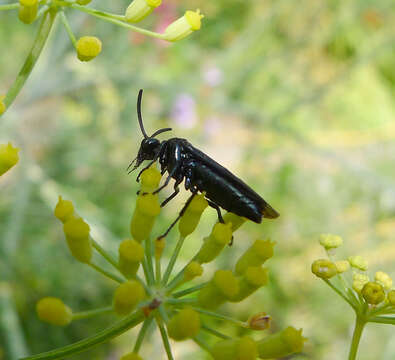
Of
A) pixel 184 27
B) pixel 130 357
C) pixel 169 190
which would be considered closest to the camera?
pixel 130 357

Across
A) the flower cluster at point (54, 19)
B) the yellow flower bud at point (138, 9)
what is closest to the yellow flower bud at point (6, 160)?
the flower cluster at point (54, 19)

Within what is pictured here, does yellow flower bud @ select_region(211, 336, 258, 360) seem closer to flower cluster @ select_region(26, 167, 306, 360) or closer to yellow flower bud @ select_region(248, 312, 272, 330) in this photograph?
flower cluster @ select_region(26, 167, 306, 360)

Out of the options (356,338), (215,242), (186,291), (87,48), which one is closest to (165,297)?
(186,291)

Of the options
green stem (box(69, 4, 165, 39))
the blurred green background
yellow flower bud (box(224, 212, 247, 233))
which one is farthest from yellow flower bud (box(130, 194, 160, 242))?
the blurred green background

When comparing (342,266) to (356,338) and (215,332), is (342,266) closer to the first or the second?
(356,338)

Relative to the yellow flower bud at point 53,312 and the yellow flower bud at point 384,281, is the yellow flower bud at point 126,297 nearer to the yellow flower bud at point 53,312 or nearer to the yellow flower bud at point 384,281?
the yellow flower bud at point 53,312

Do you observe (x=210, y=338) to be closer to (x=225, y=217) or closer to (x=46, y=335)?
(x=46, y=335)
